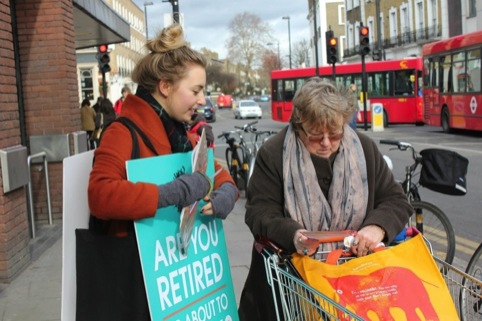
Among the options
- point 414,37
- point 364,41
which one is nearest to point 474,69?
point 364,41

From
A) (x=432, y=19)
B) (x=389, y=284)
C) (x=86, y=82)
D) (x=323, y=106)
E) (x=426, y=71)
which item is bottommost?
(x=389, y=284)

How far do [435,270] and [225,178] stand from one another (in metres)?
0.98

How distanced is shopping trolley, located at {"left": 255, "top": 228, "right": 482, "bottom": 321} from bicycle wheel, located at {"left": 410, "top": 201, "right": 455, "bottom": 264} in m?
2.67

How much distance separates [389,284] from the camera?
2580 mm

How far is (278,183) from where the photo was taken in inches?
123

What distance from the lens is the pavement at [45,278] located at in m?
5.30

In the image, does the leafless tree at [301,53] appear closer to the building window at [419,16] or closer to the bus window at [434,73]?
the building window at [419,16]

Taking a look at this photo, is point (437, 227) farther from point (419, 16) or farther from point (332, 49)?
point (419, 16)

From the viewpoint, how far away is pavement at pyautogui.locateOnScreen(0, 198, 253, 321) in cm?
530

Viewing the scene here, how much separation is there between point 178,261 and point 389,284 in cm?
83

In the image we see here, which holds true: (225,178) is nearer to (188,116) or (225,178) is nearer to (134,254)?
(188,116)

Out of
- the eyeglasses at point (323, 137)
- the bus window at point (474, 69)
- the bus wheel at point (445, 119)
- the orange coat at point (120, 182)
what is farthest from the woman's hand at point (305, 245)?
the bus wheel at point (445, 119)

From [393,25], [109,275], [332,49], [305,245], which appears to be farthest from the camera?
[393,25]

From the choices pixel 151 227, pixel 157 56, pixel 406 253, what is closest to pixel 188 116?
pixel 157 56
